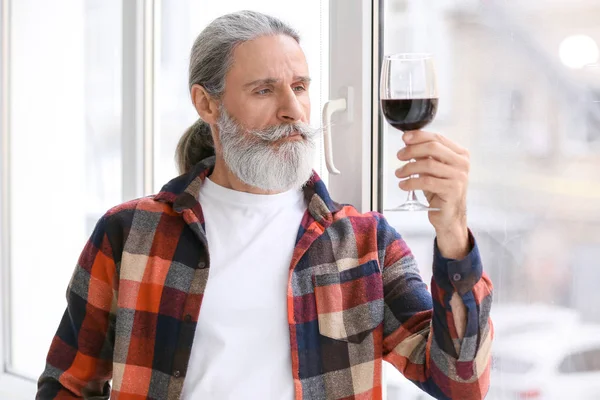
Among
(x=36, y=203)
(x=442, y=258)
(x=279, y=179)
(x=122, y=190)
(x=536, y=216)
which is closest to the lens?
(x=442, y=258)

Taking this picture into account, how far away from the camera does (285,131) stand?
5.99 ft

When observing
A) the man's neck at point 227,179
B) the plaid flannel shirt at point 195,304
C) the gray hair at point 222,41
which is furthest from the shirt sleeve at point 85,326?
the gray hair at point 222,41

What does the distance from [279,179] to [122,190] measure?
1.35 m

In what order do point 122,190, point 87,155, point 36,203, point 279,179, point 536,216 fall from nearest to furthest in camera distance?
1. point 536,216
2. point 279,179
3. point 122,190
4. point 87,155
5. point 36,203

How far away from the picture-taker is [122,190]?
9.95ft

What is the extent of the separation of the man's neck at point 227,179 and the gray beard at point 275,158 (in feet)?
0.16

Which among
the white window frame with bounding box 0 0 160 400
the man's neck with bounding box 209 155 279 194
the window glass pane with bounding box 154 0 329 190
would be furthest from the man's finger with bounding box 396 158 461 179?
the white window frame with bounding box 0 0 160 400

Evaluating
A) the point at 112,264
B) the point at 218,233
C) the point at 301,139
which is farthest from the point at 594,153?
the point at 112,264

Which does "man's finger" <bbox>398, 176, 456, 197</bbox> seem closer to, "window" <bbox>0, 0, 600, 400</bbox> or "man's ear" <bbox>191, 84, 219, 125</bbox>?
"window" <bbox>0, 0, 600, 400</bbox>

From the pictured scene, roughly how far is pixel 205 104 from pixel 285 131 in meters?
0.26

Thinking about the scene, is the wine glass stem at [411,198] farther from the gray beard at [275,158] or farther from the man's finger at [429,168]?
the gray beard at [275,158]

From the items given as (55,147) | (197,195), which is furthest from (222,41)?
(55,147)

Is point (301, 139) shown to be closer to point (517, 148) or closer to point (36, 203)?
point (517, 148)

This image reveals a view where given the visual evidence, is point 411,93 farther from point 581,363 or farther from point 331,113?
point 331,113
